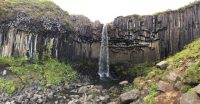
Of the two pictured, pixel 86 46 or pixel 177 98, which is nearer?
pixel 177 98

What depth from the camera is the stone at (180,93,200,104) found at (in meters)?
15.0

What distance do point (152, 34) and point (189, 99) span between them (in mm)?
16998

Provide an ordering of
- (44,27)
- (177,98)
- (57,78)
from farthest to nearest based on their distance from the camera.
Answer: (44,27), (57,78), (177,98)

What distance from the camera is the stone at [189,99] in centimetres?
1496

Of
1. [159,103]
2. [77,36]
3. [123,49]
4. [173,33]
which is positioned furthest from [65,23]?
[159,103]

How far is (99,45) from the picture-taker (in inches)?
1358

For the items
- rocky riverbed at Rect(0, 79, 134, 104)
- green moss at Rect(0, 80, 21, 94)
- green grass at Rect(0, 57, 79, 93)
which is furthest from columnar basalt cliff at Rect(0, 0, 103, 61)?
rocky riverbed at Rect(0, 79, 134, 104)

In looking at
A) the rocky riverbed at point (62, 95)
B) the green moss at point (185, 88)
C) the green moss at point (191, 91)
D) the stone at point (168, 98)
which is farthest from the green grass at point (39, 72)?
the green moss at point (191, 91)

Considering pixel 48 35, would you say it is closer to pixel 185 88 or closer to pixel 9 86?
pixel 9 86

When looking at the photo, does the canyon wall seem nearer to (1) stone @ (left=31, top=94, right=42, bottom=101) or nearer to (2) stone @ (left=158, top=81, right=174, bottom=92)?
(1) stone @ (left=31, top=94, right=42, bottom=101)

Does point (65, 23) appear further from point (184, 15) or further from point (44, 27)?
point (184, 15)

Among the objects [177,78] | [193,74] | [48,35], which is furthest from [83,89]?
[193,74]

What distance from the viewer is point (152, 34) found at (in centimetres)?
3181

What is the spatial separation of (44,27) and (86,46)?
4529mm
